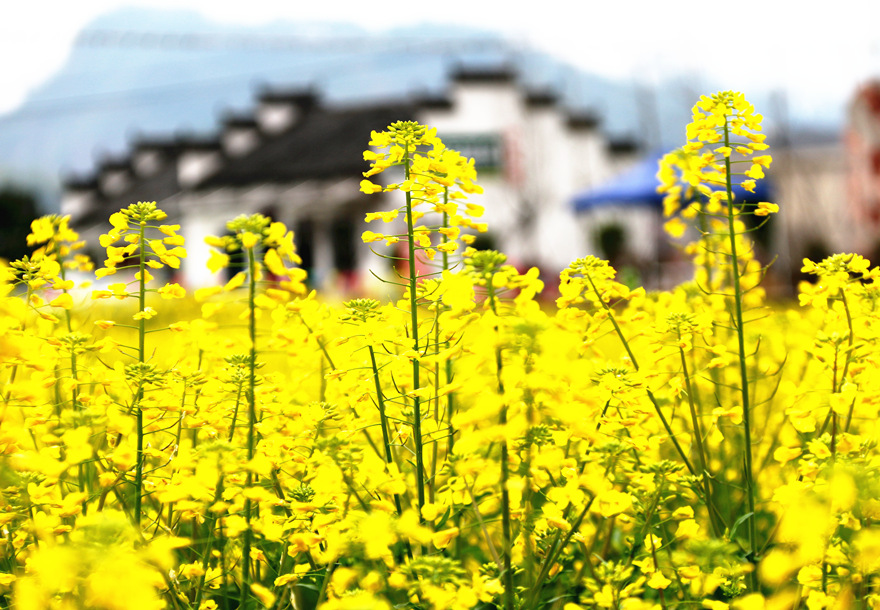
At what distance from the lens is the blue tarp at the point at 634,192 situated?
40.0 ft

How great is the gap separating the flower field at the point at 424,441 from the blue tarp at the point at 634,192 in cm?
1006

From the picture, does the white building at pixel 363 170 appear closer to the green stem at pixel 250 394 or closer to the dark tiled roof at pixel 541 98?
the dark tiled roof at pixel 541 98

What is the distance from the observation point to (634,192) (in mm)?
12258

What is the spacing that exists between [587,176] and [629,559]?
79.0 ft

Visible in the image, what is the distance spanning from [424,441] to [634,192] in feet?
35.8

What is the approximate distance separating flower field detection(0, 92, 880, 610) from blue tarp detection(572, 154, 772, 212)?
10058mm

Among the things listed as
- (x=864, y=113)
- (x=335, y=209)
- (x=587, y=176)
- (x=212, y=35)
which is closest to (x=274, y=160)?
(x=335, y=209)

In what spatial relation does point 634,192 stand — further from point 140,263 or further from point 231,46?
point 140,263

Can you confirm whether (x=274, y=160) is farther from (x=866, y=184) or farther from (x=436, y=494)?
(x=436, y=494)

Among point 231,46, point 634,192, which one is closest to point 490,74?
point 231,46

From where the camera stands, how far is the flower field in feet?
4.61

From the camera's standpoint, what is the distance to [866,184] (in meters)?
19.2

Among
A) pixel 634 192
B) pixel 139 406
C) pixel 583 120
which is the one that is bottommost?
pixel 139 406

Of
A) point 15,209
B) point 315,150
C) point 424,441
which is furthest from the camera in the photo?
point 15,209
